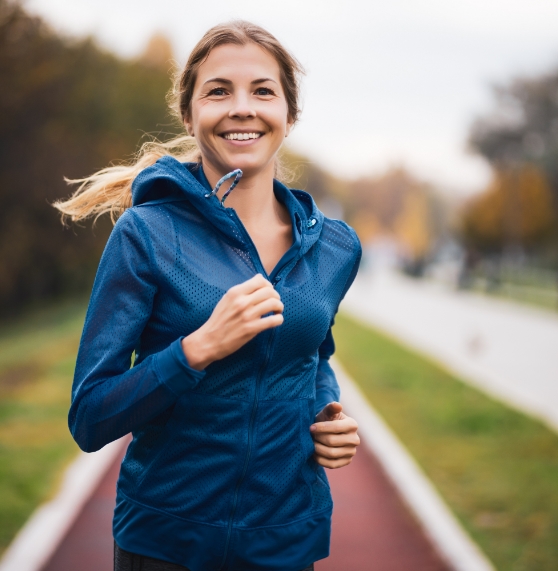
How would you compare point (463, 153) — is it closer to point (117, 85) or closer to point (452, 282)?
point (452, 282)

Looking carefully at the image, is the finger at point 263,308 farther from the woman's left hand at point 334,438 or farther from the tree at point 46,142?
the tree at point 46,142

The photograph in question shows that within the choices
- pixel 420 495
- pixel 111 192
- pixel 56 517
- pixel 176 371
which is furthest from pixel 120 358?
pixel 420 495

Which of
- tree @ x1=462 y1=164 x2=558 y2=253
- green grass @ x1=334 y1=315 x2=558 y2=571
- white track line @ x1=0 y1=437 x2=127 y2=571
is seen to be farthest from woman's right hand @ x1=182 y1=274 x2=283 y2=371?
tree @ x1=462 y1=164 x2=558 y2=253

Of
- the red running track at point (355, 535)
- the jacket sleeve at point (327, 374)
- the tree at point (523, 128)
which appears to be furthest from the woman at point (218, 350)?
the tree at point (523, 128)

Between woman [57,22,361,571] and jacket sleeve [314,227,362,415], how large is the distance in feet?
0.43

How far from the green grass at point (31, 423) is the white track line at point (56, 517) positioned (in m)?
0.13

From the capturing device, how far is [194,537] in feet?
6.46

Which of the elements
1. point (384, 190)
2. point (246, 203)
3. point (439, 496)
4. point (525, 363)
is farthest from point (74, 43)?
point (384, 190)

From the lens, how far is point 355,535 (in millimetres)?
5137

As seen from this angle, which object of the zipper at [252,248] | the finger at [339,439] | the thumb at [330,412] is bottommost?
the finger at [339,439]

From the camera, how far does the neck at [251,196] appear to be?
2137 millimetres

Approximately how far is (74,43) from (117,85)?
26.7 feet

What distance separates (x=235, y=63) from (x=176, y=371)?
34.8 inches

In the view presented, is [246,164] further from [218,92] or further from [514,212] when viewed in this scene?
[514,212]
